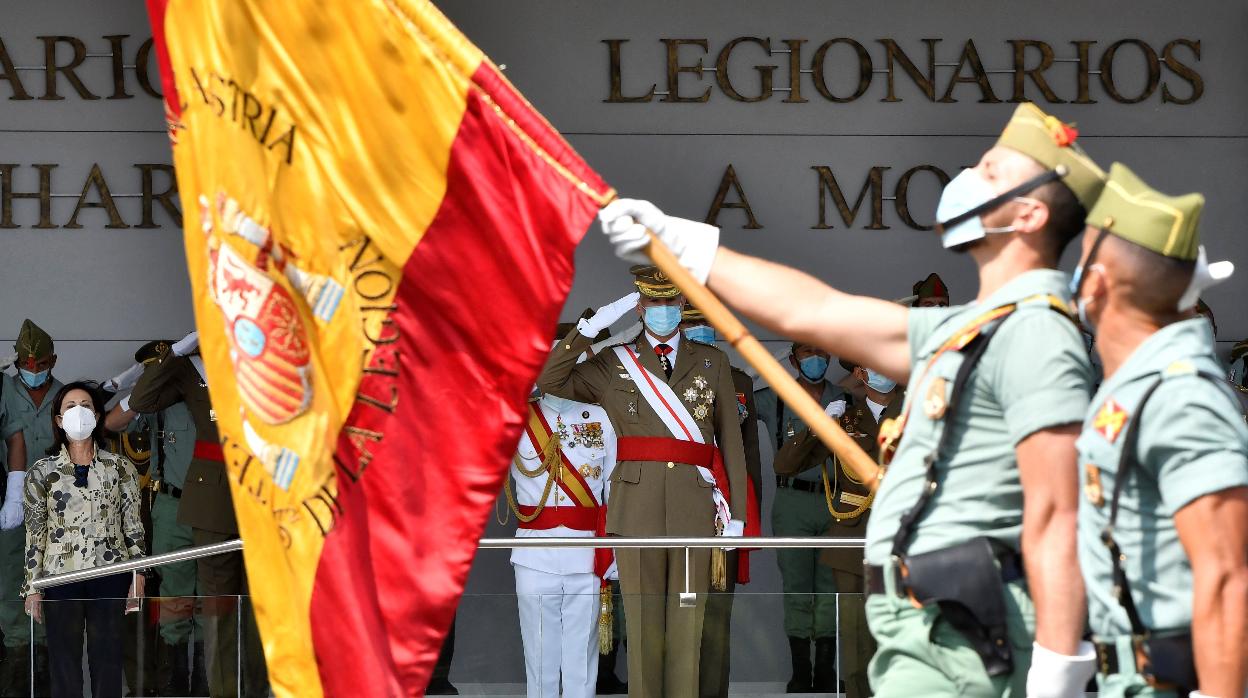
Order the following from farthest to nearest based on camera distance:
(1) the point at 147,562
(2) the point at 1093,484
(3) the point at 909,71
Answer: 1. (3) the point at 909,71
2. (1) the point at 147,562
3. (2) the point at 1093,484

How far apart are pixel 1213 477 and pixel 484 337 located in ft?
6.12

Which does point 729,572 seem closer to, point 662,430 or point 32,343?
point 662,430

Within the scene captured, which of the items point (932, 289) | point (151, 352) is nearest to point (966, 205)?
point (932, 289)

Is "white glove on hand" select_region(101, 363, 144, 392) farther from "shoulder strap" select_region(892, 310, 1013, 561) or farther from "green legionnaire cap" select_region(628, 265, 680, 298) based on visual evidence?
"shoulder strap" select_region(892, 310, 1013, 561)

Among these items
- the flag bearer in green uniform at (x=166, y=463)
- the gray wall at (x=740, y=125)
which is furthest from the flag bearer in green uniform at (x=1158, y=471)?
the gray wall at (x=740, y=125)

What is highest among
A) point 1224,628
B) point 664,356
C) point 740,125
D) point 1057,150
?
point 740,125

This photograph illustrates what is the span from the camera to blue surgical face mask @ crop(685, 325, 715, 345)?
30.0ft

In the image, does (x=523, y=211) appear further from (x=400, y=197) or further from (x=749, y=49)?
(x=749, y=49)

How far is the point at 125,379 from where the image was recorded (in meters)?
10.6

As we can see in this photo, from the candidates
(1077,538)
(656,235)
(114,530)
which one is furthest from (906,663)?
(114,530)

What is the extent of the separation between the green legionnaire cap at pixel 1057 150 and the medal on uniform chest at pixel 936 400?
49 cm

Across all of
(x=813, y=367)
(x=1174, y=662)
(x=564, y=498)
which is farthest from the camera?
(x=813, y=367)

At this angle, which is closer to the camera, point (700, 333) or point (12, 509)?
point (700, 333)

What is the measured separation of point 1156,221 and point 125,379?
800 centimetres
